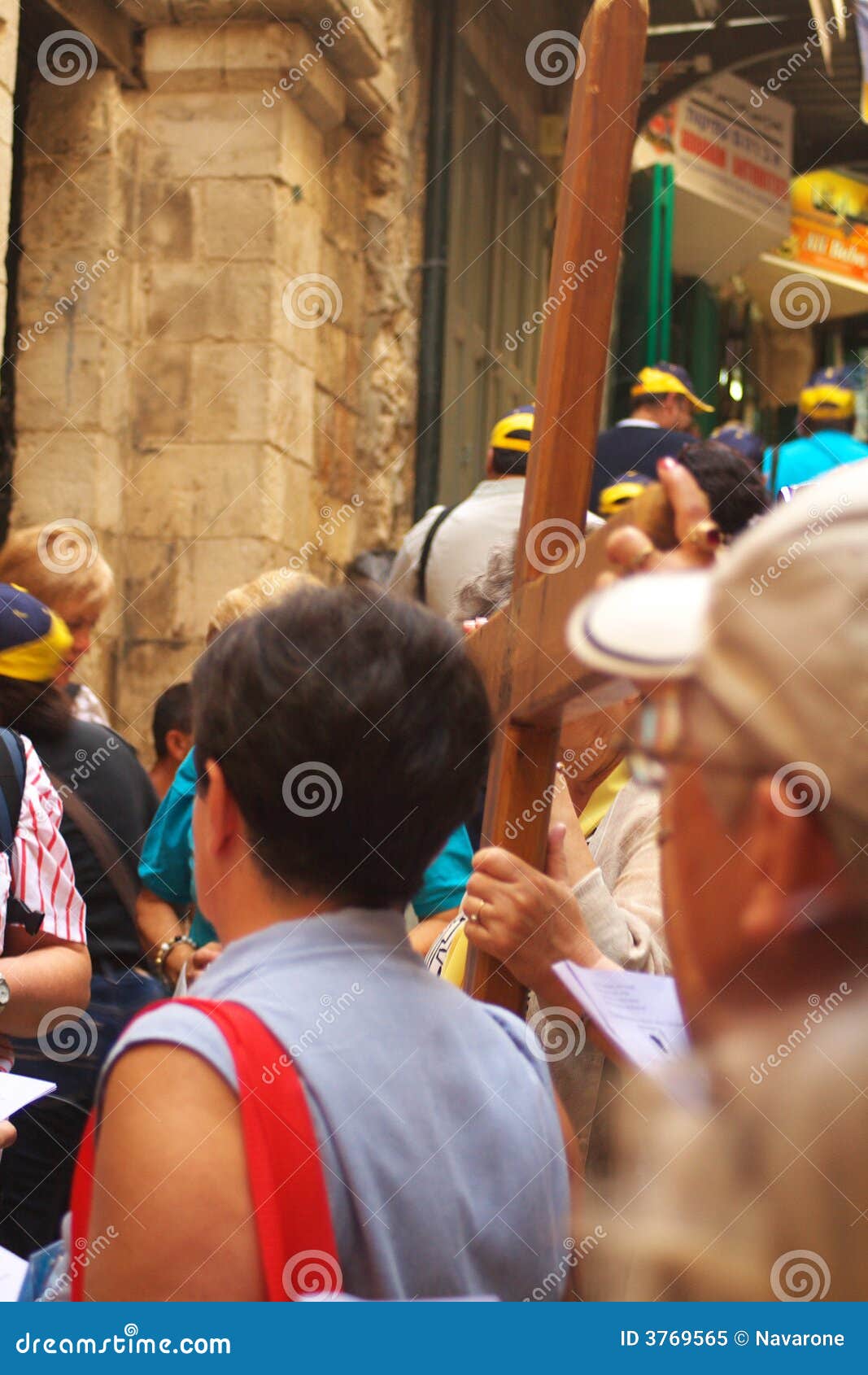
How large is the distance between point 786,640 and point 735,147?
Answer: 39.0 feet

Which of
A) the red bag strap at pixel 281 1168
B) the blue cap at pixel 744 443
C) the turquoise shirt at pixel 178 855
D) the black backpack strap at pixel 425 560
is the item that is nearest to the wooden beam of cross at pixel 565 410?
the red bag strap at pixel 281 1168

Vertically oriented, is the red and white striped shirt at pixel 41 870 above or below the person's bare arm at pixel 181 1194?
below

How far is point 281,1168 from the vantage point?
3.58 ft

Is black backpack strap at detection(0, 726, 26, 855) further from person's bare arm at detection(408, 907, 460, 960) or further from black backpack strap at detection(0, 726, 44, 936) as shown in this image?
person's bare arm at detection(408, 907, 460, 960)

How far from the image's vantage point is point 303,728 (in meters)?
1.25

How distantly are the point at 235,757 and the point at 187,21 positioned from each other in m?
5.51

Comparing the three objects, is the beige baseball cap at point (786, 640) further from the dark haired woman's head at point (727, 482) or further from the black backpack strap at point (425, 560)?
the black backpack strap at point (425, 560)

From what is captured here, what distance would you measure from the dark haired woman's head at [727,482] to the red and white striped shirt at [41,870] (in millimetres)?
1168

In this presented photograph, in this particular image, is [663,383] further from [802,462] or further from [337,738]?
[337,738]

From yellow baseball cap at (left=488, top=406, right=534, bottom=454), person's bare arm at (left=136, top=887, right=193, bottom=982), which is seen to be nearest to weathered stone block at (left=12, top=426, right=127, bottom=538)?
yellow baseball cap at (left=488, top=406, right=534, bottom=454)

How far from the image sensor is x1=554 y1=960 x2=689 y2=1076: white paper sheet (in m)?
1.25

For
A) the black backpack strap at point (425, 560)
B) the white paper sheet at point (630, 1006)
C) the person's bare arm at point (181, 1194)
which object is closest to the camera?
the person's bare arm at point (181, 1194)

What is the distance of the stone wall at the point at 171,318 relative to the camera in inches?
229

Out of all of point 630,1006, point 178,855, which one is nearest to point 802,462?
point 178,855
